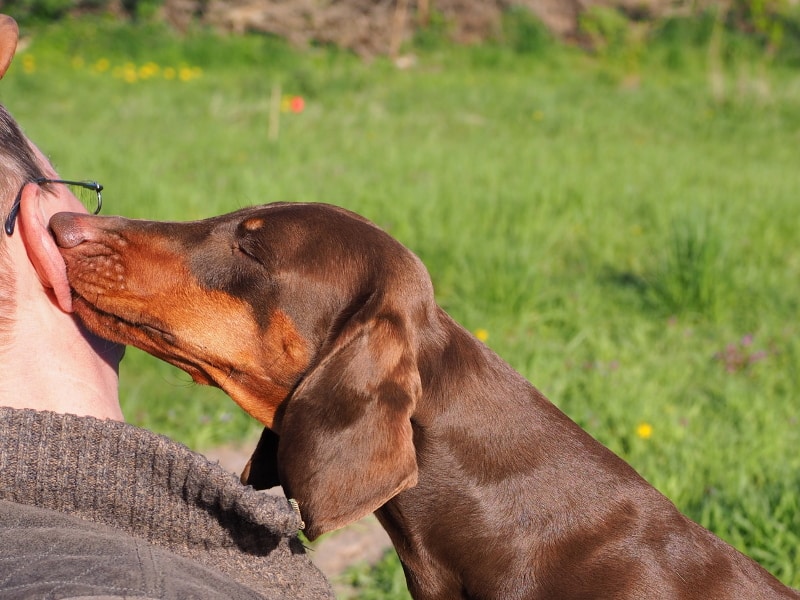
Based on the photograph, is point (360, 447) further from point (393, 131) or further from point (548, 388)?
point (393, 131)

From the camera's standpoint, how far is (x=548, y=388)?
173 inches

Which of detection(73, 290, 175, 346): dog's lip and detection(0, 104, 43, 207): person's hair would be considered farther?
detection(73, 290, 175, 346): dog's lip

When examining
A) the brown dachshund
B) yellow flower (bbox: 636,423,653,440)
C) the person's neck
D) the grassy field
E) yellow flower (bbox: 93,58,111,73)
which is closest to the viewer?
the person's neck

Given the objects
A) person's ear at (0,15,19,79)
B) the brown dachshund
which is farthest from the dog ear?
person's ear at (0,15,19,79)

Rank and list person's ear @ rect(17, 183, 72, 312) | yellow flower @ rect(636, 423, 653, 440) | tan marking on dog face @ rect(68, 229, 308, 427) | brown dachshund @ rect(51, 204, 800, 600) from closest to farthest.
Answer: person's ear @ rect(17, 183, 72, 312), brown dachshund @ rect(51, 204, 800, 600), tan marking on dog face @ rect(68, 229, 308, 427), yellow flower @ rect(636, 423, 653, 440)

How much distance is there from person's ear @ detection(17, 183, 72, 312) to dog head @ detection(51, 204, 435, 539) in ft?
0.13

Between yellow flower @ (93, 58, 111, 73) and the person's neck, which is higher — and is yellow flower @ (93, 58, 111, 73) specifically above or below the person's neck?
below

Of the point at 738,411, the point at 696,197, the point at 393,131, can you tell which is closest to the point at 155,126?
the point at 393,131

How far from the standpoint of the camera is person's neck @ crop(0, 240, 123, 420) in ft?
5.78

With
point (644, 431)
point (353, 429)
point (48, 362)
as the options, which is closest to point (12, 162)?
point (48, 362)

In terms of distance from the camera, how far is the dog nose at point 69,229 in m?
2.05

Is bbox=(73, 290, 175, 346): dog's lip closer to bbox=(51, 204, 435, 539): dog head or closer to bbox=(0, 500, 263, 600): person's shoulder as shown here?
bbox=(51, 204, 435, 539): dog head

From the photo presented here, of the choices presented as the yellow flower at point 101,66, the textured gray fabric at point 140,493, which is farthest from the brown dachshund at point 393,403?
the yellow flower at point 101,66

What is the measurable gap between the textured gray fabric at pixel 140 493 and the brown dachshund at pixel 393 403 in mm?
225
